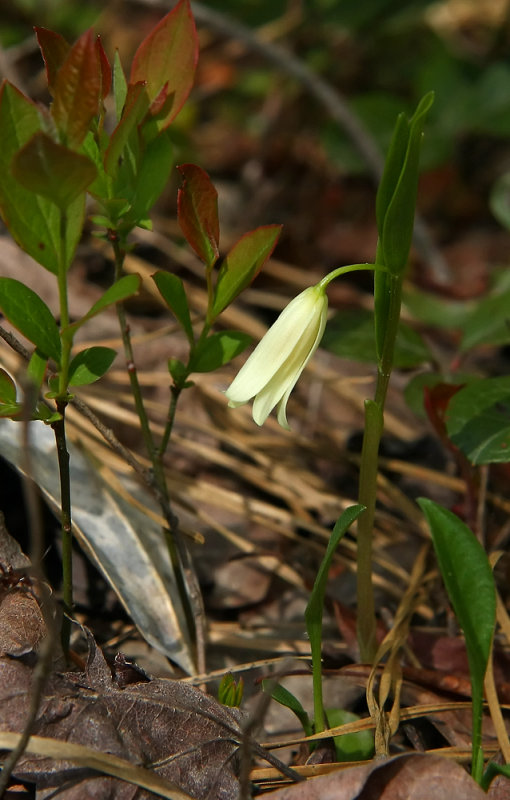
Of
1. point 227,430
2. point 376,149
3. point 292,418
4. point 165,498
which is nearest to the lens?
point 165,498

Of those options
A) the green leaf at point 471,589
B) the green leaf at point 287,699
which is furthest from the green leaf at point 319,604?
the green leaf at point 471,589

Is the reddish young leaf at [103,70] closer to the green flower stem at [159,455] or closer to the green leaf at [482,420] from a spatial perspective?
the green flower stem at [159,455]

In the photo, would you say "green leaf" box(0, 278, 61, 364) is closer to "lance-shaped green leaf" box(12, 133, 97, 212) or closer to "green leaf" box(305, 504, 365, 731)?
"lance-shaped green leaf" box(12, 133, 97, 212)

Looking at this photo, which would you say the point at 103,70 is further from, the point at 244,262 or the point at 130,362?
the point at 130,362

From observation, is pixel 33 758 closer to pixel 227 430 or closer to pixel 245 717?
pixel 245 717

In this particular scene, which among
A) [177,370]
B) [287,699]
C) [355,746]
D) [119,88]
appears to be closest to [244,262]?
[177,370]

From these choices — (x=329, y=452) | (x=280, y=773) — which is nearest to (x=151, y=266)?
(x=329, y=452)

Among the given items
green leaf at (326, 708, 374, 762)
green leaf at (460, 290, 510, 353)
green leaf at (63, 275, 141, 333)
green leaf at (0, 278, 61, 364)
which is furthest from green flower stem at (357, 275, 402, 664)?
green leaf at (460, 290, 510, 353)
